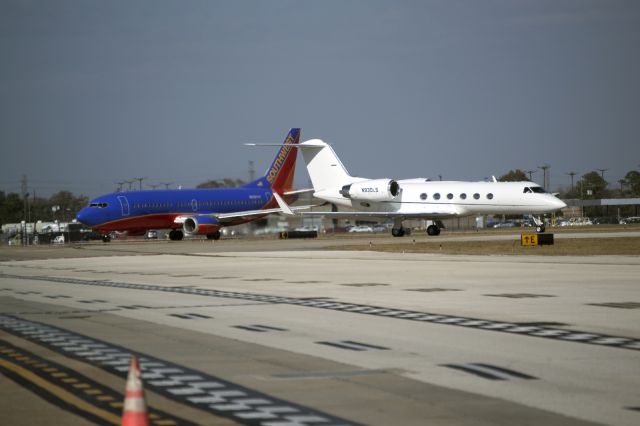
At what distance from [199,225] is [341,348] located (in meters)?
82.1

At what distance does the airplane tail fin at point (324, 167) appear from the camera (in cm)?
9531

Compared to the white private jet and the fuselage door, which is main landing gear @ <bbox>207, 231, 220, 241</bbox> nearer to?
the fuselage door

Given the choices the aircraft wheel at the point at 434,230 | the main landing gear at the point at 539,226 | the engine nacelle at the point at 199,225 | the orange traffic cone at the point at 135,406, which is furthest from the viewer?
the engine nacelle at the point at 199,225

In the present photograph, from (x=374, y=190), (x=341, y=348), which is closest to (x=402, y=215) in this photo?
(x=374, y=190)

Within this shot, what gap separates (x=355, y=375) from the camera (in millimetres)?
14508

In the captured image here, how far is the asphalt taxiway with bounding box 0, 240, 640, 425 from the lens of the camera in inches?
474

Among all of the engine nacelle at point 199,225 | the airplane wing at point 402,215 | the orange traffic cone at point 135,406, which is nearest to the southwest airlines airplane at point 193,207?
the engine nacelle at point 199,225

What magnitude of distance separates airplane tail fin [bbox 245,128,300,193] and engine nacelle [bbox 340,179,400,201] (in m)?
20.7

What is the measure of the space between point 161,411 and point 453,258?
39361 millimetres

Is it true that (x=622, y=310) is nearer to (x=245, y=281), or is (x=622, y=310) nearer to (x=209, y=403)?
(x=209, y=403)

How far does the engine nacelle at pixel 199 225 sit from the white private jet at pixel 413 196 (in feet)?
36.7

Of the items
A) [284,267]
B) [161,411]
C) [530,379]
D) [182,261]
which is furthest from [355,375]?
[182,261]

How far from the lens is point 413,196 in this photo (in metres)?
88.9

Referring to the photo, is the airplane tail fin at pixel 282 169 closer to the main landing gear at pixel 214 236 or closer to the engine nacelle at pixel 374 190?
the main landing gear at pixel 214 236
